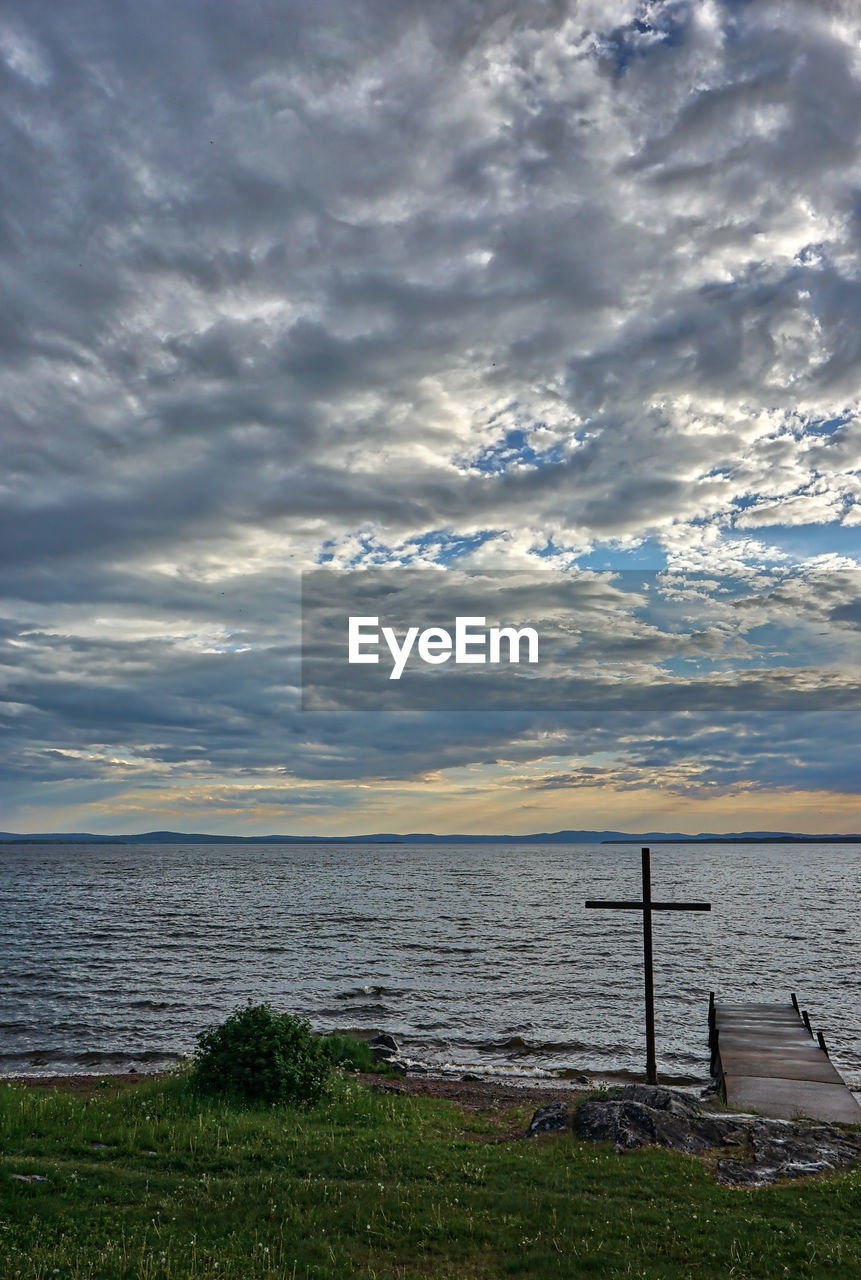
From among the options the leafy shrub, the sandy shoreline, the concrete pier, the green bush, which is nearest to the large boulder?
the concrete pier

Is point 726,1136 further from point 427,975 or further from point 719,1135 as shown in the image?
point 427,975

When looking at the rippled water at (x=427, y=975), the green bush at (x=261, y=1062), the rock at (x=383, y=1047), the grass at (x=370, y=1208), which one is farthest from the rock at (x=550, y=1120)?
the rippled water at (x=427, y=975)

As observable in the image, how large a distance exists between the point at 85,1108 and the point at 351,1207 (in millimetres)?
8037

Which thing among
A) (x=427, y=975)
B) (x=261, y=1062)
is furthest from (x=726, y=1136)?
(x=427, y=975)

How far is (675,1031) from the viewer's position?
32.0 metres

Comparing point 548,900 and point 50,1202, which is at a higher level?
point 50,1202

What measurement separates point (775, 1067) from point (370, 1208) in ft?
50.2

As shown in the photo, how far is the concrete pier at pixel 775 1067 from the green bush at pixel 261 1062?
9730mm

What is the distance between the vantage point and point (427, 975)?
43750 millimetres

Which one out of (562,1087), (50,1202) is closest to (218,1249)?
(50,1202)

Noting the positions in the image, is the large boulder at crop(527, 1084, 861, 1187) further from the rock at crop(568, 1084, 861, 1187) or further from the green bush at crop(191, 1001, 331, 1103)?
the green bush at crop(191, 1001, 331, 1103)

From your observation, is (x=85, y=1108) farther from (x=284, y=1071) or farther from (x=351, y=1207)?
(x=351, y=1207)

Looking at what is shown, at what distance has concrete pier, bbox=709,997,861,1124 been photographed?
18.3 metres

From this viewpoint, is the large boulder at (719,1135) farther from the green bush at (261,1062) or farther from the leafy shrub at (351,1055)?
the leafy shrub at (351,1055)
